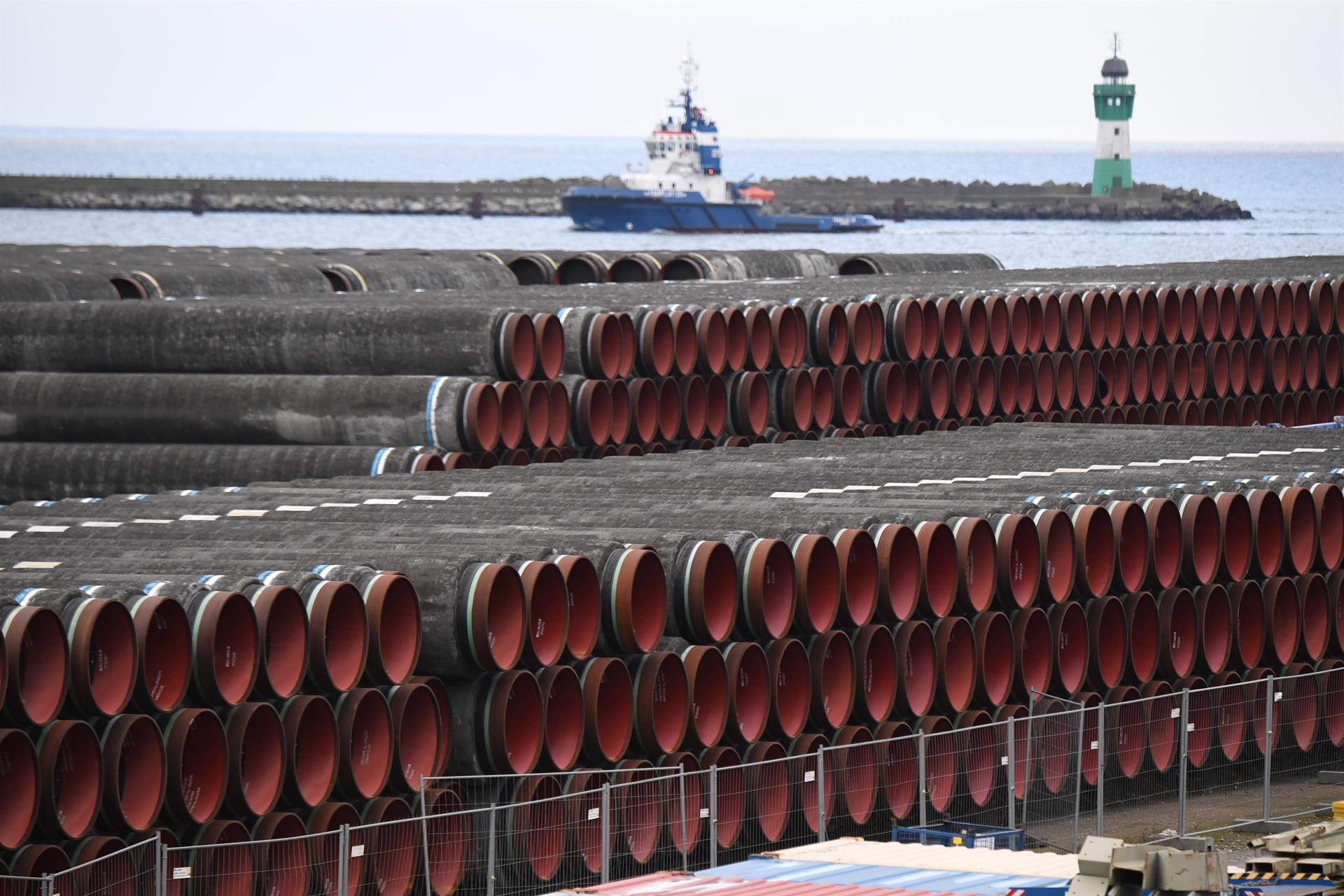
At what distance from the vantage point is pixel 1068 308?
29375 mm

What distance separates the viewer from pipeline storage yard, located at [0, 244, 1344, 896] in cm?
1225

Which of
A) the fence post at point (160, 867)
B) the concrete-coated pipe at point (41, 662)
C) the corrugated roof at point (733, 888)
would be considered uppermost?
the concrete-coated pipe at point (41, 662)

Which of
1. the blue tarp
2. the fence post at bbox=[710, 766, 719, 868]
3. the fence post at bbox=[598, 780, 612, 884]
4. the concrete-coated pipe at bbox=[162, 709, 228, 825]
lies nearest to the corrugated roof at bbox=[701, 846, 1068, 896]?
the blue tarp

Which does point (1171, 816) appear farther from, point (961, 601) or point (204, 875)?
point (204, 875)

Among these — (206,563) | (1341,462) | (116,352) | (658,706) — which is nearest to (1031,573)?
(658,706)

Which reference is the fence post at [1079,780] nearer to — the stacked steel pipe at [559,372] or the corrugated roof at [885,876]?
the corrugated roof at [885,876]

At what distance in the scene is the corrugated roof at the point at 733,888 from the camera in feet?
33.3

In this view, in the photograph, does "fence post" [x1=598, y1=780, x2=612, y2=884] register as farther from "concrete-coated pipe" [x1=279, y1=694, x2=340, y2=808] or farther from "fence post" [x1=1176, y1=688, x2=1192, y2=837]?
"fence post" [x1=1176, y1=688, x2=1192, y2=837]

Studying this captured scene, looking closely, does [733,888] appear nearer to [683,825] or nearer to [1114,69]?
[683,825]

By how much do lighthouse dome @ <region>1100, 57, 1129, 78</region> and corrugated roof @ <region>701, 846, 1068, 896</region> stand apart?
137133 millimetres

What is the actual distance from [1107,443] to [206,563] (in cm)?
1144

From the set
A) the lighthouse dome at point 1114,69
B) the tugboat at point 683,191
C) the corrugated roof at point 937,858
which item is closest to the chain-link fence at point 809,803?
the corrugated roof at point 937,858

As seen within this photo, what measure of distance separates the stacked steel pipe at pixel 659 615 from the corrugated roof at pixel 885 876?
2.91m

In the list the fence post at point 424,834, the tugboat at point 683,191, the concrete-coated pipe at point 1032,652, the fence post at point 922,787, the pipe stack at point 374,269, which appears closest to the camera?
the fence post at point 424,834
